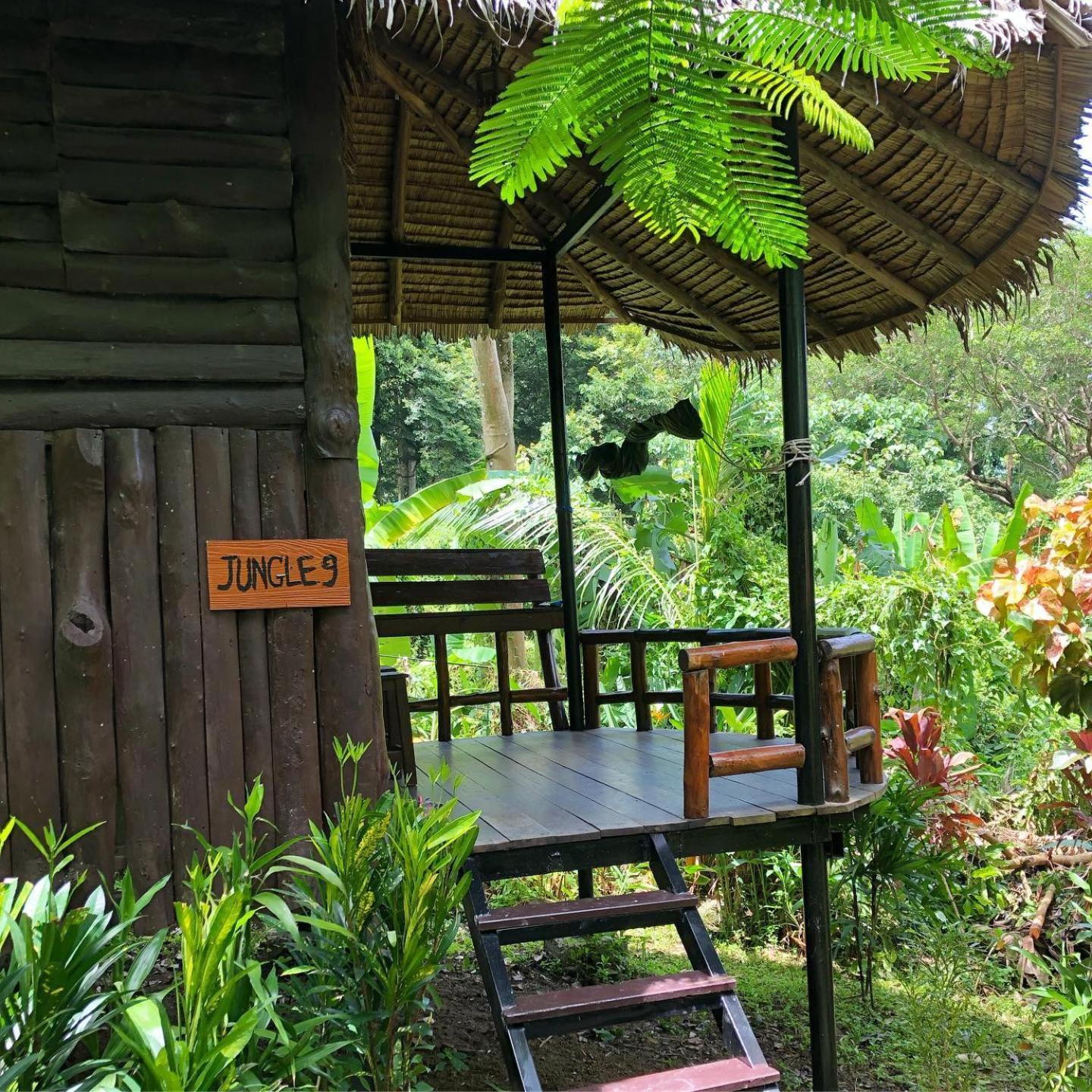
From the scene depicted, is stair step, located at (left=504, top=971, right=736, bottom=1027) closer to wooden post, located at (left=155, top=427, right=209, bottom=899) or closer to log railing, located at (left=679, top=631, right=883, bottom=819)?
log railing, located at (left=679, top=631, right=883, bottom=819)

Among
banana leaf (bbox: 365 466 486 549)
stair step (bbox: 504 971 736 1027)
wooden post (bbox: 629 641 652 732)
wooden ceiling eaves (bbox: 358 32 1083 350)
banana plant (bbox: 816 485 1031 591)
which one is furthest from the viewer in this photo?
banana leaf (bbox: 365 466 486 549)

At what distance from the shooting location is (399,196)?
504 cm

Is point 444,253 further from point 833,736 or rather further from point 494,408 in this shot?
point 494,408

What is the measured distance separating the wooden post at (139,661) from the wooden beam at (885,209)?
8.94ft

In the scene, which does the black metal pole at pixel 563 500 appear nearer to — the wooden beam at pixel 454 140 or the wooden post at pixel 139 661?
the wooden beam at pixel 454 140

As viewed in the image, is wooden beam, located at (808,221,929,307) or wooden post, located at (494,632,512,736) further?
wooden post, located at (494,632,512,736)

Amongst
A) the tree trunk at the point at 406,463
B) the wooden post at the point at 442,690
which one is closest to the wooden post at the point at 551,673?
the wooden post at the point at 442,690

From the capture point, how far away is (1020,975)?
4758 millimetres

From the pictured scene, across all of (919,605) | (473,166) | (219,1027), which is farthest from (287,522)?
(919,605)

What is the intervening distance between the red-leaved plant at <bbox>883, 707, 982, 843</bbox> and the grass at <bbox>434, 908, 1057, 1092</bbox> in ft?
1.99

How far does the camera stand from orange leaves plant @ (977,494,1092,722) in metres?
4.63

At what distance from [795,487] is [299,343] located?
164cm

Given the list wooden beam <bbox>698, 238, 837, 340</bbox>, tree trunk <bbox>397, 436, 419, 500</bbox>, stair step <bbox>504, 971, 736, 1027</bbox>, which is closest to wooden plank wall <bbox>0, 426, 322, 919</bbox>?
stair step <bbox>504, 971, 736, 1027</bbox>

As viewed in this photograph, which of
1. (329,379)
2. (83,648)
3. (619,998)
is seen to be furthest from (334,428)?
(619,998)
